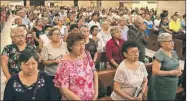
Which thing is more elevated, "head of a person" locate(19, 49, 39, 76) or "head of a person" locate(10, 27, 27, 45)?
"head of a person" locate(10, 27, 27, 45)

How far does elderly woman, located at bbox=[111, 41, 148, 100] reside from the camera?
2959mm

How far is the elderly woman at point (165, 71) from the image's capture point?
3355mm

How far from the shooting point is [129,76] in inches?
116

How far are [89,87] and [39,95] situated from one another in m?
0.61

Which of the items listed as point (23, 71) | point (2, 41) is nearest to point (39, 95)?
point (23, 71)

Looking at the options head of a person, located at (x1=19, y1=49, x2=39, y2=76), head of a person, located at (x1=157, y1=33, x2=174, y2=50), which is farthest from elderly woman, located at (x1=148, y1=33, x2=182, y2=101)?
head of a person, located at (x1=19, y1=49, x2=39, y2=76)

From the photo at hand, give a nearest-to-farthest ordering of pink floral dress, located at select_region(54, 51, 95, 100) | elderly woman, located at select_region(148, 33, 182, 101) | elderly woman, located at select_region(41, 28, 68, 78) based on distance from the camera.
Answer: pink floral dress, located at select_region(54, 51, 95, 100) → elderly woman, located at select_region(148, 33, 182, 101) → elderly woman, located at select_region(41, 28, 68, 78)

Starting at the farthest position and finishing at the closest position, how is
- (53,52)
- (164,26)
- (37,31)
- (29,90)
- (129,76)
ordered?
(164,26) < (37,31) < (53,52) < (129,76) < (29,90)

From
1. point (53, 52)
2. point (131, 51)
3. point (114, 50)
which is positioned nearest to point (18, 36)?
point (53, 52)

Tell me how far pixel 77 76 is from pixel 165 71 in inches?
46.5

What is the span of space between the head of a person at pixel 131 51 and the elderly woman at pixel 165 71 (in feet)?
1.48

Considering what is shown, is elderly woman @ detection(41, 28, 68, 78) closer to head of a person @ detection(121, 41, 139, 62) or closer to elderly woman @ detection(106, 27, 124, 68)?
elderly woman @ detection(106, 27, 124, 68)

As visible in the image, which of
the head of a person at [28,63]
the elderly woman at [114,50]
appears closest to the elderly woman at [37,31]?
the elderly woman at [114,50]

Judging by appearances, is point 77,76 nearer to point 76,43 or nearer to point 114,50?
point 76,43
